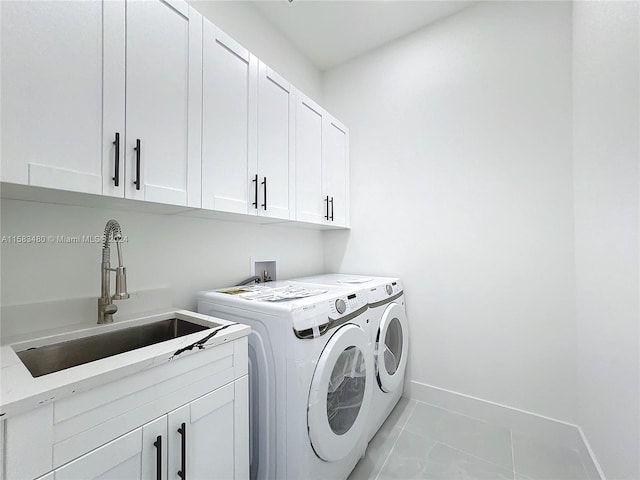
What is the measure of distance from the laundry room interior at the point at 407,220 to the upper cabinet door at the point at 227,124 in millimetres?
16

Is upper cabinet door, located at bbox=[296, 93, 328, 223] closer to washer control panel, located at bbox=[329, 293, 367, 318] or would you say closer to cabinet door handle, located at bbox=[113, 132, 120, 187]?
washer control panel, located at bbox=[329, 293, 367, 318]

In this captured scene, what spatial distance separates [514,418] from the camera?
5.96 feet

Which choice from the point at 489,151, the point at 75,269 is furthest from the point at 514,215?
the point at 75,269

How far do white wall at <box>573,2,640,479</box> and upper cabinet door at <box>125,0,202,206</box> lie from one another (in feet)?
5.67

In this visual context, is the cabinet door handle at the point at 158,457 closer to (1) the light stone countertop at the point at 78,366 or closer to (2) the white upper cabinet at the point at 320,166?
(1) the light stone countertop at the point at 78,366

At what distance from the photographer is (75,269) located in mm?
1146

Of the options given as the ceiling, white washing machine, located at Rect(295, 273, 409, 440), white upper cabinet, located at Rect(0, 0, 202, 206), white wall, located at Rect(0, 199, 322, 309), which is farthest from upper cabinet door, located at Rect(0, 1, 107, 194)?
the ceiling

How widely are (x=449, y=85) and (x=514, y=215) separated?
1.06 metres

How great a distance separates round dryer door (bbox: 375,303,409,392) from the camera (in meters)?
1.68

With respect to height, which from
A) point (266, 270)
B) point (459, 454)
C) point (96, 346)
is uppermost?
point (266, 270)

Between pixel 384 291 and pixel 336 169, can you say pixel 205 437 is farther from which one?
pixel 336 169

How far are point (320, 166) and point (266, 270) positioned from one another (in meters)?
0.88

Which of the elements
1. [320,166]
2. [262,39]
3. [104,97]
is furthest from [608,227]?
[262,39]

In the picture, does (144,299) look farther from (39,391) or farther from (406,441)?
(406,441)
